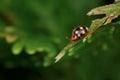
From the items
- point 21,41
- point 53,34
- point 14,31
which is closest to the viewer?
point 21,41

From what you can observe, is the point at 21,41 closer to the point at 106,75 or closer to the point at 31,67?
the point at 31,67

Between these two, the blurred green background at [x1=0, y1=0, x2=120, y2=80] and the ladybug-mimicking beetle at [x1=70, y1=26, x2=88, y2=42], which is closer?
the ladybug-mimicking beetle at [x1=70, y1=26, x2=88, y2=42]

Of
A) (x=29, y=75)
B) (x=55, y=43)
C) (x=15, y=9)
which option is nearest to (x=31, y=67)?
(x=29, y=75)

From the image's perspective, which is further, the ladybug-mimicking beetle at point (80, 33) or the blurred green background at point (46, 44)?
the blurred green background at point (46, 44)

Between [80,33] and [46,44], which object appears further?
[46,44]

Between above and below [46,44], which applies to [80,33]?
above

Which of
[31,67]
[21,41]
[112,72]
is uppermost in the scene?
[21,41]

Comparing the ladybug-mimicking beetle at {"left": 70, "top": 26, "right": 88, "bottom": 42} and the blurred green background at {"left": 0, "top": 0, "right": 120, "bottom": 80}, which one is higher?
the ladybug-mimicking beetle at {"left": 70, "top": 26, "right": 88, "bottom": 42}

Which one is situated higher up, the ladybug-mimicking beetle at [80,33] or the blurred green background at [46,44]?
the ladybug-mimicking beetle at [80,33]
